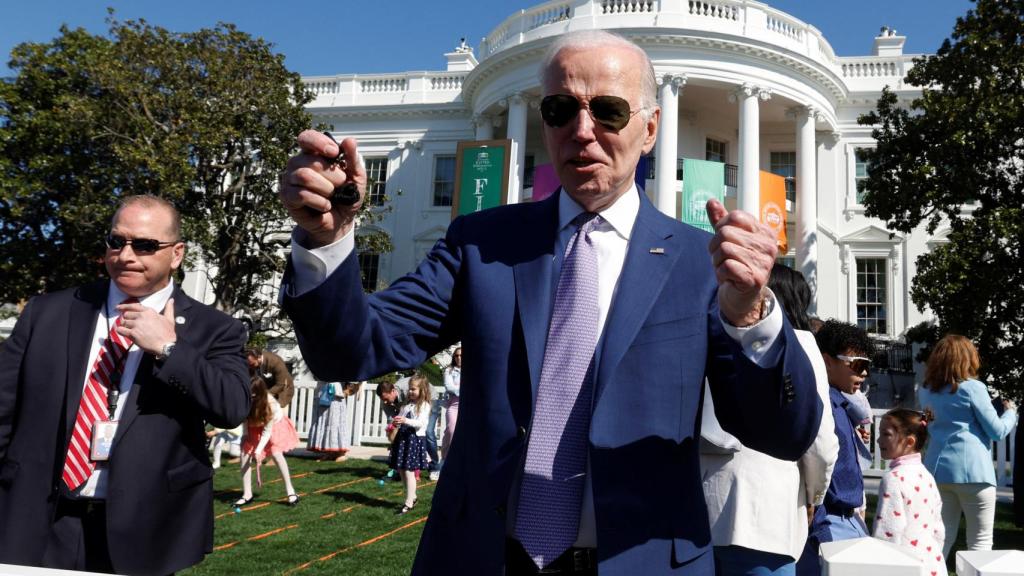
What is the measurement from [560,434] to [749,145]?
27445 millimetres

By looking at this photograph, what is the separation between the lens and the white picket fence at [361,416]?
16.5 metres

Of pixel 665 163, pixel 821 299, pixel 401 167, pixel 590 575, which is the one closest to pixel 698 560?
pixel 590 575

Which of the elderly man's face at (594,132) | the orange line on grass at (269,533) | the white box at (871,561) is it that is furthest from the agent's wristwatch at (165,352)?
the orange line on grass at (269,533)

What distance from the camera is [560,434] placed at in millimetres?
1724

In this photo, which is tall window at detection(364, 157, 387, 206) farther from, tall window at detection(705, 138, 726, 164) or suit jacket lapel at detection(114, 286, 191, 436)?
suit jacket lapel at detection(114, 286, 191, 436)

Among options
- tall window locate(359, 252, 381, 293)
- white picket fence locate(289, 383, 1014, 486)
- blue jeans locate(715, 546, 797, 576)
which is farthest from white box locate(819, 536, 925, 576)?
tall window locate(359, 252, 381, 293)

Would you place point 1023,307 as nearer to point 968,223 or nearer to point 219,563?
point 968,223

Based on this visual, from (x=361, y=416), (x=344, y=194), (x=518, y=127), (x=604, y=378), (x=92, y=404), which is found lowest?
(x=361, y=416)

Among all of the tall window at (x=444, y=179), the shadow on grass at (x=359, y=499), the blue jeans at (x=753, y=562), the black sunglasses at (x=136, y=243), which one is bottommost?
the shadow on grass at (x=359, y=499)

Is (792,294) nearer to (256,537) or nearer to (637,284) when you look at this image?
(637,284)

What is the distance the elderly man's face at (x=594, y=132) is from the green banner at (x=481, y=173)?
81.1 feet

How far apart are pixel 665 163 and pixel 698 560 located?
86.0 feet

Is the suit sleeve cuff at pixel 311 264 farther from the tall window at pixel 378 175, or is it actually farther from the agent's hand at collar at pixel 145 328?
the tall window at pixel 378 175

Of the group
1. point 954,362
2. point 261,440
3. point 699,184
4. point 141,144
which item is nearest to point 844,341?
point 954,362
